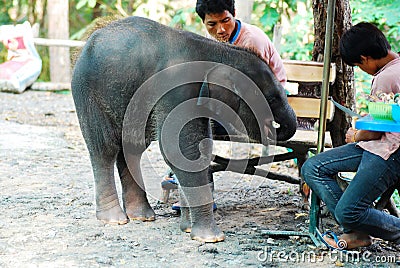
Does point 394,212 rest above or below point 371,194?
below

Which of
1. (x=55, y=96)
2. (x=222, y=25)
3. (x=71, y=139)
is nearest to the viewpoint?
(x=222, y=25)

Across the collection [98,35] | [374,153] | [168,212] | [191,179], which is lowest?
[168,212]

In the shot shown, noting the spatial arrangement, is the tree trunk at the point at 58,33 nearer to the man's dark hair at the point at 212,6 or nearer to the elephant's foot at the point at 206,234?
the man's dark hair at the point at 212,6

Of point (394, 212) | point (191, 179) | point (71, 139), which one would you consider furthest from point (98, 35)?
point (71, 139)

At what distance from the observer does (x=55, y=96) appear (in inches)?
548

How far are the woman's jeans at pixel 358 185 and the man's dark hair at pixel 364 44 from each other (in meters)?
0.60

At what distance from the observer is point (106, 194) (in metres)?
4.89

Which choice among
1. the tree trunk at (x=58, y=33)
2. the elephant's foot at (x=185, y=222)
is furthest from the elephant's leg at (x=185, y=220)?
the tree trunk at (x=58, y=33)

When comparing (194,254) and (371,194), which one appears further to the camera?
(194,254)

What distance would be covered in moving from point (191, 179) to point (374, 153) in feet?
4.47

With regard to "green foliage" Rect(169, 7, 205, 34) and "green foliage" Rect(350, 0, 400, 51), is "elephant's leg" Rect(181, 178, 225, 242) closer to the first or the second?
"green foliage" Rect(350, 0, 400, 51)

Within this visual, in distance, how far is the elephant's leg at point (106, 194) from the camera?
4.86m

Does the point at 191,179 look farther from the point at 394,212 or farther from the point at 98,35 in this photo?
the point at 394,212

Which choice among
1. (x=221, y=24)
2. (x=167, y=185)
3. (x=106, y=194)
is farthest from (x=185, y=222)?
(x=221, y=24)
